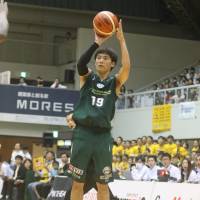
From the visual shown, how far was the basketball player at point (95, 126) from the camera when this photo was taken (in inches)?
245

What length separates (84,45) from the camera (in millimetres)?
32719

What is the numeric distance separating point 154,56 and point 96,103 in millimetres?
28266

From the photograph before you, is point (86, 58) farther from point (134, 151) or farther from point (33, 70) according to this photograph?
point (33, 70)

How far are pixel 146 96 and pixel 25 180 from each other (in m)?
11.0

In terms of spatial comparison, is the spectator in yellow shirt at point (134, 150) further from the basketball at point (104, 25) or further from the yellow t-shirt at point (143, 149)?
the basketball at point (104, 25)

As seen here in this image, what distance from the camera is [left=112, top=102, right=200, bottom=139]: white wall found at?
25.2 meters

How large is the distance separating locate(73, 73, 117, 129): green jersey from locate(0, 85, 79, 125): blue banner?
2289 cm

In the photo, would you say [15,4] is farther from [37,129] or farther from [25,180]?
[25,180]

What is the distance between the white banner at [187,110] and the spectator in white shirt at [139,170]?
734 cm

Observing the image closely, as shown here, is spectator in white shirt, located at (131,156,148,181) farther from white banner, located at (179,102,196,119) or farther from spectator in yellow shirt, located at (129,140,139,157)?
white banner, located at (179,102,196,119)

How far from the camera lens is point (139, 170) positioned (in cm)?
1698

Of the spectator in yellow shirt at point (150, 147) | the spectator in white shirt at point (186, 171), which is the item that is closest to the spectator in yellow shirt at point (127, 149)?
the spectator in yellow shirt at point (150, 147)

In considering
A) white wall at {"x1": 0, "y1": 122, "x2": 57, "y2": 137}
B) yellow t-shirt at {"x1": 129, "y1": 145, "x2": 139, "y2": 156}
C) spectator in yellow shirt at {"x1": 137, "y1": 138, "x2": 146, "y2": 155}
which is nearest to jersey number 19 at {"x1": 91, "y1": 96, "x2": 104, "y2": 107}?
spectator in yellow shirt at {"x1": 137, "y1": 138, "x2": 146, "y2": 155}

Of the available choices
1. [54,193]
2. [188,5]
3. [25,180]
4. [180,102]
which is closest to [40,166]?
[25,180]
